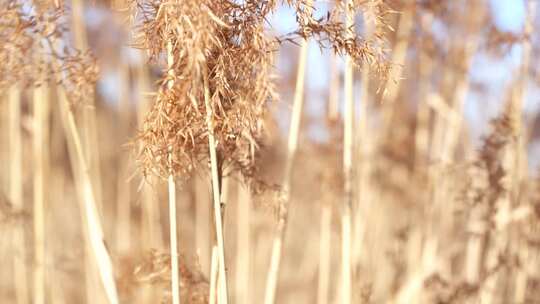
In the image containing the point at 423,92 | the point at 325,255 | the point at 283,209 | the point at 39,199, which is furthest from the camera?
the point at 423,92

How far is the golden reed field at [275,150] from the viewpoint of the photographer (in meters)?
0.96

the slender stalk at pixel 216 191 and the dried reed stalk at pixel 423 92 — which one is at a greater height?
the dried reed stalk at pixel 423 92

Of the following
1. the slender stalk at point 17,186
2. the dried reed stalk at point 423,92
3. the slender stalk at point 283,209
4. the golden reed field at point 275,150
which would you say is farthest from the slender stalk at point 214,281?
the dried reed stalk at point 423,92

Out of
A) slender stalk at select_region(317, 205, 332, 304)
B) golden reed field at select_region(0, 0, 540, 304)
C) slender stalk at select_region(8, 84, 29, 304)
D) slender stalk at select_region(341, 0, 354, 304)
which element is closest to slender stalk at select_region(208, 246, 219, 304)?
golden reed field at select_region(0, 0, 540, 304)

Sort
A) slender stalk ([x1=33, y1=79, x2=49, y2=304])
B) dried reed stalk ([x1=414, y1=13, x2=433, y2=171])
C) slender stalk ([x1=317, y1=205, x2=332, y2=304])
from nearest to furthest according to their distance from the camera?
slender stalk ([x1=33, y1=79, x2=49, y2=304])
slender stalk ([x1=317, y1=205, x2=332, y2=304])
dried reed stalk ([x1=414, y1=13, x2=433, y2=171])

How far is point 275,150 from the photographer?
3.57 meters

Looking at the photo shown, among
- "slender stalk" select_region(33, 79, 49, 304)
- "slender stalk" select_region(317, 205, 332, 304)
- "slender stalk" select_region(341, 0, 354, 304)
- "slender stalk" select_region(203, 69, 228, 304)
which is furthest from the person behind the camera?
"slender stalk" select_region(317, 205, 332, 304)

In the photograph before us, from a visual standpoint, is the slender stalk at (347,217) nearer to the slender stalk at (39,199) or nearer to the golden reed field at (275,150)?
the golden reed field at (275,150)

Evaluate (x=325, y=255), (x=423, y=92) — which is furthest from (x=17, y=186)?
(x=423, y=92)

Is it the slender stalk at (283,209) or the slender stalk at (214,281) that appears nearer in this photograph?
the slender stalk at (214,281)

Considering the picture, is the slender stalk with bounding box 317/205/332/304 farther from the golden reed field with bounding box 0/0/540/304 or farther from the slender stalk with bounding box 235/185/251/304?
the slender stalk with bounding box 235/185/251/304

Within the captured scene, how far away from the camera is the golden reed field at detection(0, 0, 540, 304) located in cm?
96

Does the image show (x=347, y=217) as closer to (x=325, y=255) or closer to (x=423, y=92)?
(x=325, y=255)

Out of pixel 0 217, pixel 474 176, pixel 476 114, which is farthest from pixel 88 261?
pixel 476 114
